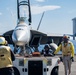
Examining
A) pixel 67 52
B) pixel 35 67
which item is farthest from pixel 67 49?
pixel 35 67

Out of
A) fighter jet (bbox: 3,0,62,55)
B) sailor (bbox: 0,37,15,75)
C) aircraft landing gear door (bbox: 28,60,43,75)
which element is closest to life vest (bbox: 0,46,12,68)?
sailor (bbox: 0,37,15,75)

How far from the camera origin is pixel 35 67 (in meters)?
9.58

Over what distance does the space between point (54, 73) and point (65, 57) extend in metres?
0.88

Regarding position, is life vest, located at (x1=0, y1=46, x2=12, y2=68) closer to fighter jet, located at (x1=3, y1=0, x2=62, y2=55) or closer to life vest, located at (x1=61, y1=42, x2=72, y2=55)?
life vest, located at (x1=61, y1=42, x2=72, y2=55)

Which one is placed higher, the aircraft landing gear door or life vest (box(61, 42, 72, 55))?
life vest (box(61, 42, 72, 55))

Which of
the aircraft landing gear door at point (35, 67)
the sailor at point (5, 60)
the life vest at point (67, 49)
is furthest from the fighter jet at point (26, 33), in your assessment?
the sailor at point (5, 60)

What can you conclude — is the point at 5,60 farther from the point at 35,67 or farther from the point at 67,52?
the point at 67,52

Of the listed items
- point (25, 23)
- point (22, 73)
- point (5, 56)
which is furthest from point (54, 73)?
point (25, 23)

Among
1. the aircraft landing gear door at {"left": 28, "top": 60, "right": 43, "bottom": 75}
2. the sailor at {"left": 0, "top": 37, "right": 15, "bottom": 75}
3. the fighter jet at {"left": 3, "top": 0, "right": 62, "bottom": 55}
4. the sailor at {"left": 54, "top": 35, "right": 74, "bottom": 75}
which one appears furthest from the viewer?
the fighter jet at {"left": 3, "top": 0, "right": 62, "bottom": 55}

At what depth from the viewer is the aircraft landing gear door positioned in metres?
9.52

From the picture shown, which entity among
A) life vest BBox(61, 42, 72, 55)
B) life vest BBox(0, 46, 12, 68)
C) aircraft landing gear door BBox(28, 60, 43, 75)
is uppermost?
life vest BBox(0, 46, 12, 68)

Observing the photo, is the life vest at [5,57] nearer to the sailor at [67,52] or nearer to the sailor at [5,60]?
the sailor at [5,60]

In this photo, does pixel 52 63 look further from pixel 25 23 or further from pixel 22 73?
pixel 25 23

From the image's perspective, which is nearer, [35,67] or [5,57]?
[5,57]
